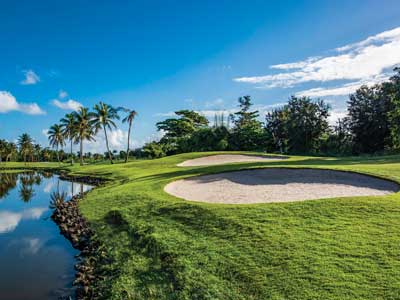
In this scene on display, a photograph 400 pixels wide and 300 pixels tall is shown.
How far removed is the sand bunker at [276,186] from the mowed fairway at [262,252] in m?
1.58

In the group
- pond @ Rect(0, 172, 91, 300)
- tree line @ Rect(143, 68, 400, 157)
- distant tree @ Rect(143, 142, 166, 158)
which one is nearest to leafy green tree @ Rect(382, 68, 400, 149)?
tree line @ Rect(143, 68, 400, 157)

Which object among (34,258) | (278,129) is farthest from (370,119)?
(34,258)

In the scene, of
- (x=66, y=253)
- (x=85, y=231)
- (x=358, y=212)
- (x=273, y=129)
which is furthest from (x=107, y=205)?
(x=273, y=129)

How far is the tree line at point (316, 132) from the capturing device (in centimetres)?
3416

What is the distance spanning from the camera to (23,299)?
19.1 ft

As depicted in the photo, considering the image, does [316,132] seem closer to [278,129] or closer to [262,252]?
[278,129]

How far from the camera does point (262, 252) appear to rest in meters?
5.54

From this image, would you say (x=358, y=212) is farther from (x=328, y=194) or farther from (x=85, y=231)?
(x=85, y=231)

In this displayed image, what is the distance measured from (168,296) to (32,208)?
1385cm

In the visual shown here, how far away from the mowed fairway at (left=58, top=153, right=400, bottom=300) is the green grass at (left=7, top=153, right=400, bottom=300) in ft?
0.06

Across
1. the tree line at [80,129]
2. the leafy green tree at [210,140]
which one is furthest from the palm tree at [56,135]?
the leafy green tree at [210,140]

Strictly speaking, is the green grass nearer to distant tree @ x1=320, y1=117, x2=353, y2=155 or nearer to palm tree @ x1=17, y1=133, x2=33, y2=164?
distant tree @ x1=320, y1=117, x2=353, y2=155

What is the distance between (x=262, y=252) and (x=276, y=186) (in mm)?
6228

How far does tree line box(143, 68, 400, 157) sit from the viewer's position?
3416 centimetres
